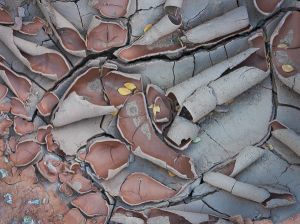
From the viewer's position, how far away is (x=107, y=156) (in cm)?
242

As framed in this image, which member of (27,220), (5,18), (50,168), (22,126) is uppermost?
(5,18)

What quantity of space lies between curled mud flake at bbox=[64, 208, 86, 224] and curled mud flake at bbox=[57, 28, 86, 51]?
61 centimetres

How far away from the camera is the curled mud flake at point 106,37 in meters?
2.49

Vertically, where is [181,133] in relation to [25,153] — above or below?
above

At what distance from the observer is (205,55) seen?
8.14ft

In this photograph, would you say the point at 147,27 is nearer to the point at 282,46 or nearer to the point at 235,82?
the point at 235,82

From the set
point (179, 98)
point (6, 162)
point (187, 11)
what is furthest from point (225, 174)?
point (6, 162)

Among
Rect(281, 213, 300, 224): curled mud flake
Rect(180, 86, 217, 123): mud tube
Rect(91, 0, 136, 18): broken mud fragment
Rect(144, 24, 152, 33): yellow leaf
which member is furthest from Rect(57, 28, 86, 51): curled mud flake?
Rect(281, 213, 300, 224): curled mud flake

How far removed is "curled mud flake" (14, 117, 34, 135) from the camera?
8.09 ft

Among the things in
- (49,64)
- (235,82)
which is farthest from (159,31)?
(49,64)

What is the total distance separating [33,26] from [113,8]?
314 mm

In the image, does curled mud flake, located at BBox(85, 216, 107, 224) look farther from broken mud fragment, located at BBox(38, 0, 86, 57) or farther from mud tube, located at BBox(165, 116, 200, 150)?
broken mud fragment, located at BBox(38, 0, 86, 57)

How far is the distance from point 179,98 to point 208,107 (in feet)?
0.36

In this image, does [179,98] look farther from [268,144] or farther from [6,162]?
[6,162]
